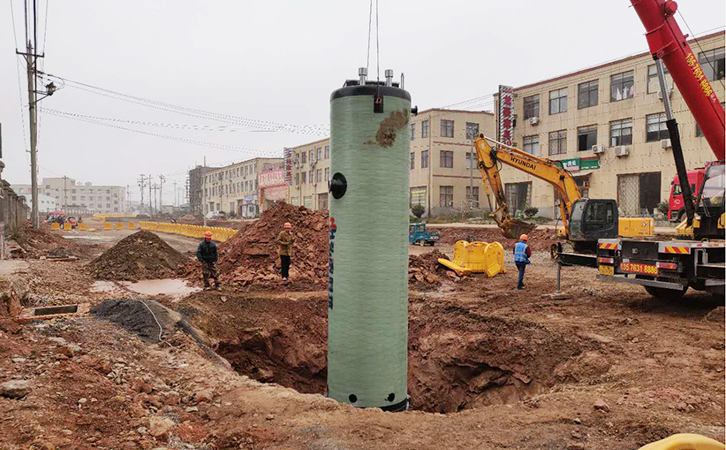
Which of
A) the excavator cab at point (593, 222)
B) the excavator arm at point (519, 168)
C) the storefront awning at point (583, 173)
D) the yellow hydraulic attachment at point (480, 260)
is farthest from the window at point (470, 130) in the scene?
the excavator cab at point (593, 222)

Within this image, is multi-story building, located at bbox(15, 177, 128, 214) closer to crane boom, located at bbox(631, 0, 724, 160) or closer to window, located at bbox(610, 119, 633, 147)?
window, located at bbox(610, 119, 633, 147)

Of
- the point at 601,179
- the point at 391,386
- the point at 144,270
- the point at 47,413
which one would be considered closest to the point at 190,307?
the point at 391,386

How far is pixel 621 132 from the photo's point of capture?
3088 centimetres

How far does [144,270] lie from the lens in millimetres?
15883

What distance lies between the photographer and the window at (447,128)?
45.0 m

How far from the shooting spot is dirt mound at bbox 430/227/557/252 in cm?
2470

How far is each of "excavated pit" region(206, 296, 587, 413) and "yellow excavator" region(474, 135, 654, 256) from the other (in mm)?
4632

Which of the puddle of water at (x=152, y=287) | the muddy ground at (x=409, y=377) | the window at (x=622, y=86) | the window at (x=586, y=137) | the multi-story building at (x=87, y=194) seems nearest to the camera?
the muddy ground at (x=409, y=377)

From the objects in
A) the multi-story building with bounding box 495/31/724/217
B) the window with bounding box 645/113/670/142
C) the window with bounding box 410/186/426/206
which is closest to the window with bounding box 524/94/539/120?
the multi-story building with bounding box 495/31/724/217

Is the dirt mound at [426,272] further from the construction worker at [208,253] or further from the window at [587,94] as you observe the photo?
the window at [587,94]

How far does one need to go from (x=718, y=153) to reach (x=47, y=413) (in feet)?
39.4

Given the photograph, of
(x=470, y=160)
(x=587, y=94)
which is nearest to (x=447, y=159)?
(x=470, y=160)

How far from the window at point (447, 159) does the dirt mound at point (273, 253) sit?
2934 cm

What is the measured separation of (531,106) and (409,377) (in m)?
30.9
